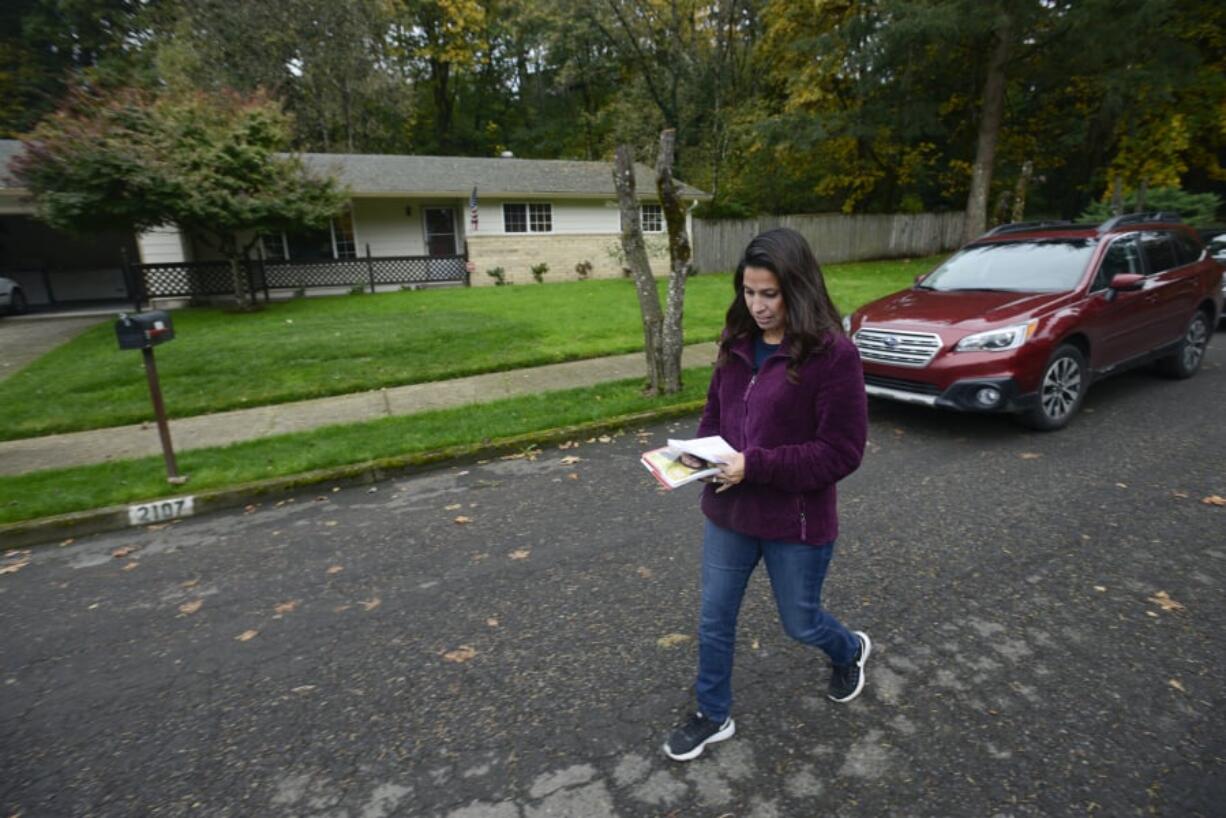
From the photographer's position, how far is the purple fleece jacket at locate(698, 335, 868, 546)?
217 centimetres

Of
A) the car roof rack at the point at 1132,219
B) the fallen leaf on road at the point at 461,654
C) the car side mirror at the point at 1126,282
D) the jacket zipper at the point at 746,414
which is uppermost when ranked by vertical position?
the car roof rack at the point at 1132,219

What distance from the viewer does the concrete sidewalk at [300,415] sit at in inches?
255

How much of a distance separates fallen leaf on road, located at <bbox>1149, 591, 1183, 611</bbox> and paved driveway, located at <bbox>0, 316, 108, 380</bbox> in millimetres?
13367

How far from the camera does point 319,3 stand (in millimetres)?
25781

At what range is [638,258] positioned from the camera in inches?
285

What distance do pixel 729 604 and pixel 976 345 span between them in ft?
14.9

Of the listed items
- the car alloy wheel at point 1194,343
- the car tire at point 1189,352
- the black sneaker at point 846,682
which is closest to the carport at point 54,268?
the black sneaker at point 846,682

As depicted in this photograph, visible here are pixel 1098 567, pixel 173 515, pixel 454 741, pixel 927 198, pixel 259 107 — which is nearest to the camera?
pixel 454 741

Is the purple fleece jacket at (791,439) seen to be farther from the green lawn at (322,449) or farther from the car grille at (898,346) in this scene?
the car grille at (898,346)

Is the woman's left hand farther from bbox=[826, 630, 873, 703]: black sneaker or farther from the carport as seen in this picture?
the carport

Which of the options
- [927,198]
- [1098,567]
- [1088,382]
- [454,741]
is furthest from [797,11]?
[454,741]

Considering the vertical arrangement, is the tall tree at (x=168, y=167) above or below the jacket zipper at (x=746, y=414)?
above

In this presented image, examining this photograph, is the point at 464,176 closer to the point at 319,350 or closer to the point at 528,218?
the point at 528,218

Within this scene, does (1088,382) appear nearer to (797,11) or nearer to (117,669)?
(117,669)
